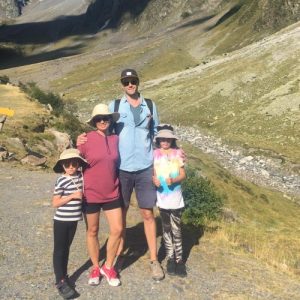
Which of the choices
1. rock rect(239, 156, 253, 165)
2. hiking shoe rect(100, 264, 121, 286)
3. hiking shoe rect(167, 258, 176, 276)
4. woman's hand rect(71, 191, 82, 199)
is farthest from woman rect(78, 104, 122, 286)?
rock rect(239, 156, 253, 165)

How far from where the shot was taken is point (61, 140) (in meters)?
31.6

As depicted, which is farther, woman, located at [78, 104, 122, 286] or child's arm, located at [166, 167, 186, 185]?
child's arm, located at [166, 167, 186, 185]

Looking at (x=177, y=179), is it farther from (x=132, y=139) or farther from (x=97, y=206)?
(x=97, y=206)

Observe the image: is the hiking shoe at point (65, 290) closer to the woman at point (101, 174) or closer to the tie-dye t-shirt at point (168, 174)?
the woman at point (101, 174)

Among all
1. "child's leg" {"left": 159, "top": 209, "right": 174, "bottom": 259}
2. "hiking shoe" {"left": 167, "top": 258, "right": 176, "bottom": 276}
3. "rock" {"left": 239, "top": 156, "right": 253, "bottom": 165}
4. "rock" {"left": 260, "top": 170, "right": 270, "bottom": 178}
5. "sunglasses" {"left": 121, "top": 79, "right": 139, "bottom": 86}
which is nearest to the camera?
"sunglasses" {"left": 121, "top": 79, "right": 139, "bottom": 86}

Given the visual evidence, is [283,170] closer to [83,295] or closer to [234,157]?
[234,157]

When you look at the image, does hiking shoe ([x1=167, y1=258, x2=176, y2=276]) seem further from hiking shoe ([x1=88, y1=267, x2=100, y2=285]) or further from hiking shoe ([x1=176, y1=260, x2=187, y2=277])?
hiking shoe ([x1=88, y1=267, x2=100, y2=285])

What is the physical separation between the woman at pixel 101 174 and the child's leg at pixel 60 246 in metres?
0.57

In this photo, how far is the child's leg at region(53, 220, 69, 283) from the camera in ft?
33.1

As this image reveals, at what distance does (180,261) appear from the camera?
38.0 ft

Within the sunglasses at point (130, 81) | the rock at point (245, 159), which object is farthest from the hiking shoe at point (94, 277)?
the rock at point (245, 159)

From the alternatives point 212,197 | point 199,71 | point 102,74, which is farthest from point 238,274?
point 102,74

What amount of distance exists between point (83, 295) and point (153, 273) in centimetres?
170

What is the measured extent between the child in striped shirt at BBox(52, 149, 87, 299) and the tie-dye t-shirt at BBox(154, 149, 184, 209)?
1.63 meters
